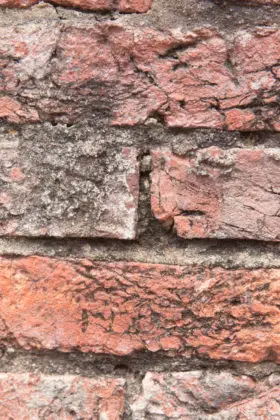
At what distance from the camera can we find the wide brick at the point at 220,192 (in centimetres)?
66

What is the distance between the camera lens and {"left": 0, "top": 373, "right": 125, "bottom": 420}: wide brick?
2.25 feet

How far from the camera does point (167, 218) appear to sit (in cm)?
68

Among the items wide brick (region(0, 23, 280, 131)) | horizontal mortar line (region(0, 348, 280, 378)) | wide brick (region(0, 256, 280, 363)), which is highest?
wide brick (region(0, 23, 280, 131))

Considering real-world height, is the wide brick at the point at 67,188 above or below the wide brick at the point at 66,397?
above

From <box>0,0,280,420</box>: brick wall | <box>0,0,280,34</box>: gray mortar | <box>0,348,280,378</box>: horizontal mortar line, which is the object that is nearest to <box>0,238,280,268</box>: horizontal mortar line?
<box>0,0,280,420</box>: brick wall

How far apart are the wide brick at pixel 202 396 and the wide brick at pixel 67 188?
200 millimetres

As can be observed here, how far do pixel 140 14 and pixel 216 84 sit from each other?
13 cm

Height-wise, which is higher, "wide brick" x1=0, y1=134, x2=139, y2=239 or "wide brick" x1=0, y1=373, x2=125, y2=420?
"wide brick" x1=0, y1=134, x2=139, y2=239

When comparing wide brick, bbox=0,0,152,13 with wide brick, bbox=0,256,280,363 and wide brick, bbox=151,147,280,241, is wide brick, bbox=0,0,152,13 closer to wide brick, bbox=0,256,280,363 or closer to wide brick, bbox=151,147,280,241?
wide brick, bbox=151,147,280,241

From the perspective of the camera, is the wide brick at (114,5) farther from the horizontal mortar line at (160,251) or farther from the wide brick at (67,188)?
the horizontal mortar line at (160,251)

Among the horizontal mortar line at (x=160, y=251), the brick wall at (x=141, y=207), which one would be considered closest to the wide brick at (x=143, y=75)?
the brick wall at (x=141, y=207)

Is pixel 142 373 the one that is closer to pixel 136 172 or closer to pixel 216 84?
pixel 136 172

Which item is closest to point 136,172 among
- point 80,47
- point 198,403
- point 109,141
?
point 109,141

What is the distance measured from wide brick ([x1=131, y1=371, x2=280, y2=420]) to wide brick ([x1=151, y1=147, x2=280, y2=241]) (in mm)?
183
